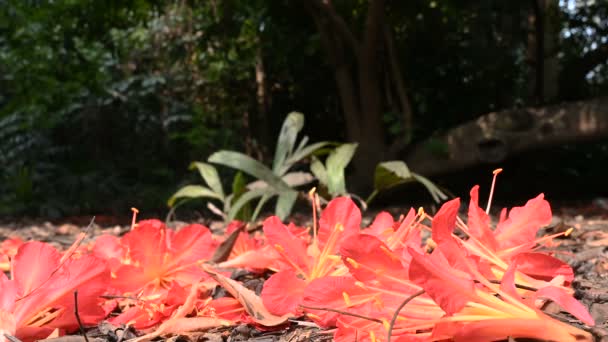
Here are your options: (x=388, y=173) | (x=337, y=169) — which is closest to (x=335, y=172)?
(x=337, y=169)

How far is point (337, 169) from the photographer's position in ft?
8.32

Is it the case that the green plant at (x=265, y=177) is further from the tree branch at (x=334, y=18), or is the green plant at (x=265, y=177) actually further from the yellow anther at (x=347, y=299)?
the tree branch at (x=334, y=18)

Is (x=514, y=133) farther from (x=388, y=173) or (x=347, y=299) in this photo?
(x=347, y=299)

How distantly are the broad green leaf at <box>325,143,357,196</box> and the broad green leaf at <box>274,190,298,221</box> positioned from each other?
6.4 inches

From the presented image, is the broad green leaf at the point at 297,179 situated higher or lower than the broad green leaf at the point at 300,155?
lower

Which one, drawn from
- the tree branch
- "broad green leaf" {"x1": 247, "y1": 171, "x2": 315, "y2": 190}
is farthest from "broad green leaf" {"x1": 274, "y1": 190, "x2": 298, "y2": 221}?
the tree branch

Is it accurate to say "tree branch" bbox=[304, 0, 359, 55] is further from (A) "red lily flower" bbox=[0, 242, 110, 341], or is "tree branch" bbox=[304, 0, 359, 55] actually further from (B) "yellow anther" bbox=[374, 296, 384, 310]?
(B) "yellow anther" bbox=[374, 296, 384, 310]

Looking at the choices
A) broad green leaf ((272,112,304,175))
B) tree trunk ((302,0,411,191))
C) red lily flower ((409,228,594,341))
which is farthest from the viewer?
tree trunk ((302,0,411,191))

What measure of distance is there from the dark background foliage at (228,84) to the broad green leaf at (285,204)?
3.26m

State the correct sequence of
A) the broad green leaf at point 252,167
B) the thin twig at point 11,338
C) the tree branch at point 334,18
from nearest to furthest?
the thin twig at point 11,338 → the broad green leaf at point 252,167 → the tree branch at point 334,18

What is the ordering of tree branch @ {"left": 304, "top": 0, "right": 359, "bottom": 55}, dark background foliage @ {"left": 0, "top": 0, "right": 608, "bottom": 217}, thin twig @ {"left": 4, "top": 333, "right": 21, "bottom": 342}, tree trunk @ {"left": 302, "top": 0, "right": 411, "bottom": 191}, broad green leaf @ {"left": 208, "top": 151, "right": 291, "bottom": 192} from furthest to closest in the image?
dark background foliage @ {"left": 0, "top": 0, "right": 608, "bottom": 217}, tree trunk @ {"left": 302, "top": 0, "right": 411, "bottom": 191}, tree branch @ {"left": 304, "top": 0, "right": 359, "bottom": 55}, broad green leaf @ {"left": 208, "top": 151, "right": 291, "bottom": 192}, thin twig @ {"left": 4, "top": 333, "right": 21, "bottom": 342}

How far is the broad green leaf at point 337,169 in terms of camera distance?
2.43 meters

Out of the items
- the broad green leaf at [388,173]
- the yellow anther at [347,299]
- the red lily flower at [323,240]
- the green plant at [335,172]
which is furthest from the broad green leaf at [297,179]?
the yellow anther at [347,299]

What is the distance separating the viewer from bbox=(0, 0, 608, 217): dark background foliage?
606 centimetres
